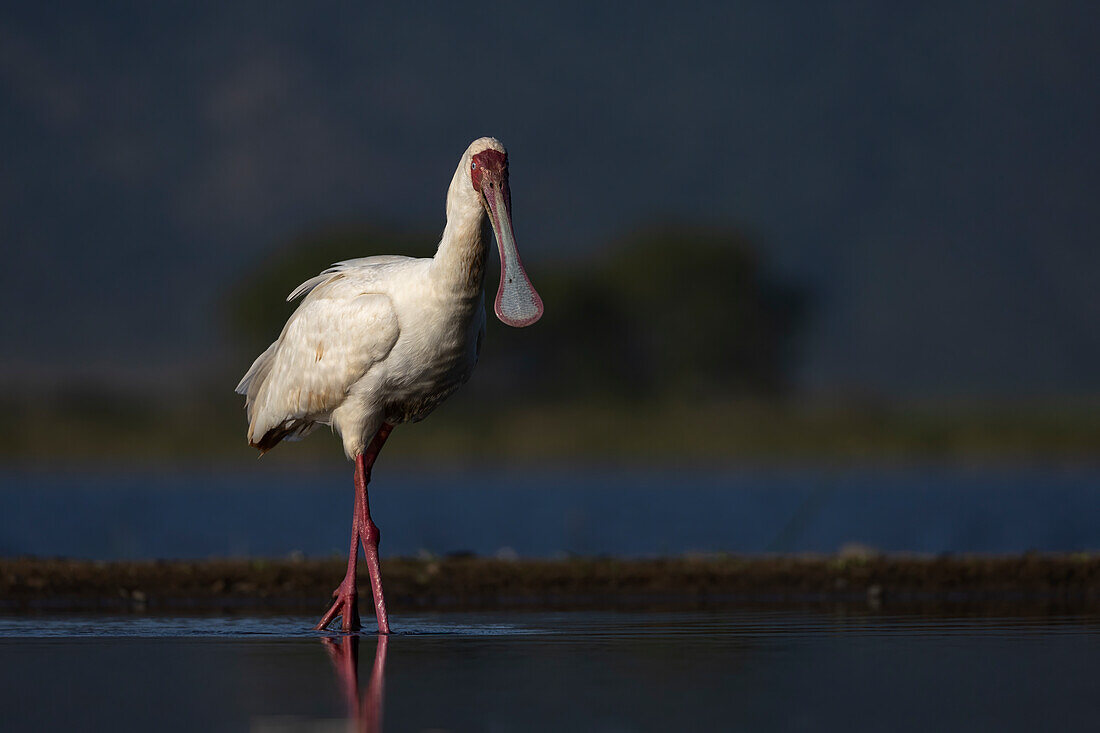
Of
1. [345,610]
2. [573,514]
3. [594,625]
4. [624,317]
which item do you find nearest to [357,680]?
[594,625]

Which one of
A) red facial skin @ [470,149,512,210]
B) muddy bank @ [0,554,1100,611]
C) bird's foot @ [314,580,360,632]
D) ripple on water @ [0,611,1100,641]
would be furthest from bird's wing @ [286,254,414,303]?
muddy bank @ [0,554,1100,611]

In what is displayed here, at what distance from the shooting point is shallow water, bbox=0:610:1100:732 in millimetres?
7180

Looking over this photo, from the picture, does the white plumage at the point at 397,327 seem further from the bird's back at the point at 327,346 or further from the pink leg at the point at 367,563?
the pink leg at the point at 367,563

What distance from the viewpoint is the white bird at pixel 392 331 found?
447 inches

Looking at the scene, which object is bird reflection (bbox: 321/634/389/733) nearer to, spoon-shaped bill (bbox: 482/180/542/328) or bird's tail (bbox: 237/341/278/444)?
spoon-shaped bill (bbox: 482/180/542/328)

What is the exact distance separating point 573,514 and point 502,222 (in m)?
16.2

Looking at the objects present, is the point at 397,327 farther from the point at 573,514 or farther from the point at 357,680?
the point at 573,514

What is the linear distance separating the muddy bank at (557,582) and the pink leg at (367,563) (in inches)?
54.6

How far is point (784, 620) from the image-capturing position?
1130cm

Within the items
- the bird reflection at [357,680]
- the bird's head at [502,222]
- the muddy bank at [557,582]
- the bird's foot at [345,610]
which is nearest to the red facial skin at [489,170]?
the bird's head at [502,222]

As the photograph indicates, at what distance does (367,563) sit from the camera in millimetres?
11914

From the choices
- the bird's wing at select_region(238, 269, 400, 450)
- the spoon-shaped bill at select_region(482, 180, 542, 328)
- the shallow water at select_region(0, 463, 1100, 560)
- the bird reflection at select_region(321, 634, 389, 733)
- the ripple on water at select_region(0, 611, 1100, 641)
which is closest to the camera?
the bird reflection at select_region(321, 634, 389, 733)

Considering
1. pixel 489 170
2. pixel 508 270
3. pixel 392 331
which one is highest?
pixel 489 170

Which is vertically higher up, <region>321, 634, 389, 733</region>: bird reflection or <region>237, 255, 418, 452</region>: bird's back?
<region>237, 255, 418, 452</region>: bird's back
